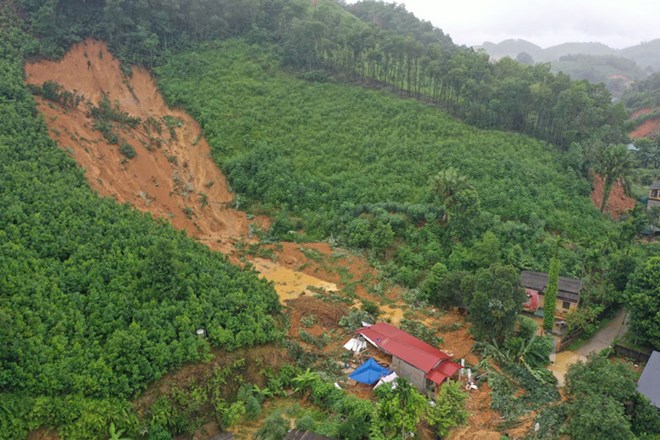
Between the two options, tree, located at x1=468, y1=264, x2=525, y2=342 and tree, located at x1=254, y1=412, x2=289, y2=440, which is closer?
tree, located at x1=254, y1=412, x2=289, y2=440

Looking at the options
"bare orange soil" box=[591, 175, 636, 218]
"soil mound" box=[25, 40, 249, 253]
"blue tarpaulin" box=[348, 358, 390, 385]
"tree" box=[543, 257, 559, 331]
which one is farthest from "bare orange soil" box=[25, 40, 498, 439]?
"bare orange soil" box=[591, 175, 636, 218]

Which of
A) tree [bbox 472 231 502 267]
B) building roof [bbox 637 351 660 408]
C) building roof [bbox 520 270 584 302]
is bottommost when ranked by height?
building roof [bbox 637 351 660 408]

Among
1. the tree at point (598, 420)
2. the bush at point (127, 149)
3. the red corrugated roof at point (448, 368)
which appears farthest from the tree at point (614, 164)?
the bush at point (127, 149)

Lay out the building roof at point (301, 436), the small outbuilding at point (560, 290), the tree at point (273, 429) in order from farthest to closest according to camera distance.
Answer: the small outbuilding at point (560, 290), the tree at point (273, 429), the building roof at point (301, 436)

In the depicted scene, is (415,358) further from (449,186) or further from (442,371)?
(449,186)

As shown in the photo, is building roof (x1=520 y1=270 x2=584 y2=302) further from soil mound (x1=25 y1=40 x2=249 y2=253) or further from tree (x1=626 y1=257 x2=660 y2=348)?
soil mound (x1=25 y1=40 x2=249 y2=253)

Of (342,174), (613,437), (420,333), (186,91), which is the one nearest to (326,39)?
(186,91)

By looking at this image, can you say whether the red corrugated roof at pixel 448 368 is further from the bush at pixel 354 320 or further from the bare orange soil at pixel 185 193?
the bush at pixel 354 320
